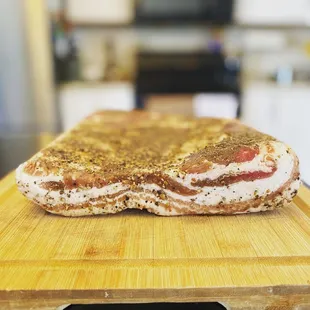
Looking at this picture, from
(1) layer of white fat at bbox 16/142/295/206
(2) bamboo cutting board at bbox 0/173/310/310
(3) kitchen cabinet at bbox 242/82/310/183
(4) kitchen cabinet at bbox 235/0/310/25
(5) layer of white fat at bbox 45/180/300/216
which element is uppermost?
(4) kitchen cabinet at bbox 235/0/310/25

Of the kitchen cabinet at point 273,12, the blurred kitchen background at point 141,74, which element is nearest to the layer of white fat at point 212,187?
the blurred kitchen background at point 141,74

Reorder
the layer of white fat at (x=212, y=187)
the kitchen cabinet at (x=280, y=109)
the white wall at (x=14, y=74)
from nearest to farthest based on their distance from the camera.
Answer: the layer of white fat at (x=212, y=187) < the white wall at (x=14, y=74) < the kitchen cabinet at (x=280, y=109)

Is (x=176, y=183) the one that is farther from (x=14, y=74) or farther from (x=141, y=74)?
(x=14, y=74)

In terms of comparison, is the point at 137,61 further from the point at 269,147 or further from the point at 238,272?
the point at 238,272

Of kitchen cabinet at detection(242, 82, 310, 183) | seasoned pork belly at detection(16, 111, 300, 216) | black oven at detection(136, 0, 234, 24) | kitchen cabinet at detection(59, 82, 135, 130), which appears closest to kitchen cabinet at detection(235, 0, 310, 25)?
black oven at detection(136, 0, 234, 24)

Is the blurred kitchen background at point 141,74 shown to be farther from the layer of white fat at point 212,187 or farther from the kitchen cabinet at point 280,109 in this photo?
the layer of white fat at point 212,187

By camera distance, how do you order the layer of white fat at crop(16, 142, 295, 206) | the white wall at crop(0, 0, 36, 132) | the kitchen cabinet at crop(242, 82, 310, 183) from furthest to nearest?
the kitchen cabinet at crop(242, 82, 310, 183) → the white wall at crop(0, 0, 36, 132) → the layer of white fat at crop(16, 142, 295, 206)

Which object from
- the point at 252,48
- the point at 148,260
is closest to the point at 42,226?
the point at 148,260

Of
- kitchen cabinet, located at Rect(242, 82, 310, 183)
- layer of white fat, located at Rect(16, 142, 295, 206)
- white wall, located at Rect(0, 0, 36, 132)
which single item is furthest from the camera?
kitchen cabinet, located at Rect(242, 82, 310, 183)

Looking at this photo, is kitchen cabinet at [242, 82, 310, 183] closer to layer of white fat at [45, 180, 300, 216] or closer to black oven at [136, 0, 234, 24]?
black oven at [136, 0, 234, 24]
